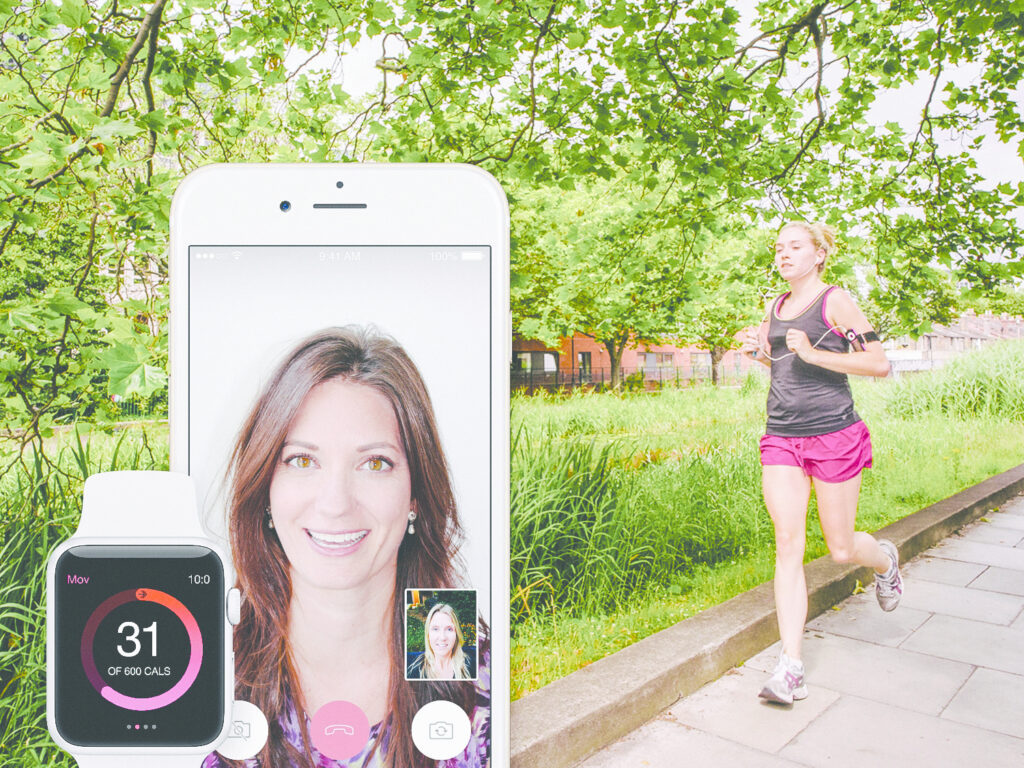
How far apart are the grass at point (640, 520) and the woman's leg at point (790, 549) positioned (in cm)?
67

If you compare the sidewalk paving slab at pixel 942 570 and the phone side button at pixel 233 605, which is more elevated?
the phone side button at pixel 233 605

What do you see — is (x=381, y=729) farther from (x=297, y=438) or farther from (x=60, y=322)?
(x=60, y=322)

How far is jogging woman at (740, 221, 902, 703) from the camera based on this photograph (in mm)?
3295

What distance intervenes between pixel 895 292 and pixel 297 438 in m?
5.53

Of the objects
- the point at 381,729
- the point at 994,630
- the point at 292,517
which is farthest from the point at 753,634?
the point at 292,517

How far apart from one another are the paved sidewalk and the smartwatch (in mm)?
1842

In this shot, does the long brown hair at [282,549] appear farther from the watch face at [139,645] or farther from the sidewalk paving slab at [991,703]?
the sidewalk paving slab at [991,703]

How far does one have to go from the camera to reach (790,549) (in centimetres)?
332

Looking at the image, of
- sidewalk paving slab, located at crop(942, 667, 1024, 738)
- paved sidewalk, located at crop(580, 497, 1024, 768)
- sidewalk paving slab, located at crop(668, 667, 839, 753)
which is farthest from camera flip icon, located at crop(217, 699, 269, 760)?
sidewalk paving slab, located at crop(942, 667, 1024, 738)

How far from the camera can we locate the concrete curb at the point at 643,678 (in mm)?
2582

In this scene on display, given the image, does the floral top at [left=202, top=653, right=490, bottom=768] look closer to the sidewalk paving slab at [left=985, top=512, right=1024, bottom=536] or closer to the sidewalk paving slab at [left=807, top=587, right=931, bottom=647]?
the sidewalk paving slab at [left=807, top=587, right=931, bottom=647]

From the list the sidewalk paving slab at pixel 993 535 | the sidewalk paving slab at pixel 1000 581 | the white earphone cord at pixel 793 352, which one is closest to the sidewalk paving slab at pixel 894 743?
the white earphone cord at pixel 793 352

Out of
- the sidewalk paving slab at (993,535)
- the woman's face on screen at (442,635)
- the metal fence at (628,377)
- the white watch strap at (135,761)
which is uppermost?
the metal fence at (628,377)

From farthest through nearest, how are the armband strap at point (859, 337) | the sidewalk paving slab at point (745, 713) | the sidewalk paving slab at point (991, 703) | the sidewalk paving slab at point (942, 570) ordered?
the sidewalk paving slab at point (942, 570) < the armband strap at point (859, 337) < the sidewalk paving slab at point (991, 703) < the sidewalk paving slab at point (745, 713)
